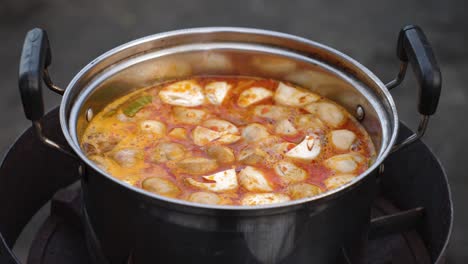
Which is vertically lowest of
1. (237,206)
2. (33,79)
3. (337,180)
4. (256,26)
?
(256,26)

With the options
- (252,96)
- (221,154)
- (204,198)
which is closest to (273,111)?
(252,96)

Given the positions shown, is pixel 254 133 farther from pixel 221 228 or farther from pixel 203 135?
pixel 221 228

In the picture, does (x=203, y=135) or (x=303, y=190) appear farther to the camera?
(x=203, y=135)

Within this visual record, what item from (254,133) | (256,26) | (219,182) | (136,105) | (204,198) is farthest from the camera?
(256,26)

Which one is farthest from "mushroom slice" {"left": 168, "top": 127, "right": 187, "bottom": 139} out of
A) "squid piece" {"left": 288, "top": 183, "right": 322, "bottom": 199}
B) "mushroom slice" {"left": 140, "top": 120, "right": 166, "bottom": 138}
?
"squid piece" {"left": 288, "top": 183, "right": 322, "bottom": 199}

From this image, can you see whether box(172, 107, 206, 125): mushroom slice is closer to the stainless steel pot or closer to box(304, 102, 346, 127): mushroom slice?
the stainless steel pot

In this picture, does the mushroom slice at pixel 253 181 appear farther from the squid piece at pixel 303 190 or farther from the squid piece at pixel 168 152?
the squid piece at pixel 168 152

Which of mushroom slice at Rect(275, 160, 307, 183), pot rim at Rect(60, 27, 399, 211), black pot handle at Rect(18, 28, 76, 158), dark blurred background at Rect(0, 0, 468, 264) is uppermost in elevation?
black pot handle at Rect(18, 28, 76, 158)
